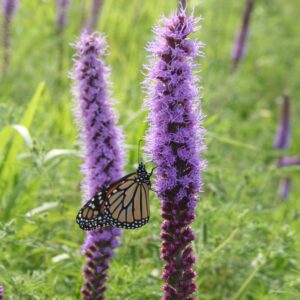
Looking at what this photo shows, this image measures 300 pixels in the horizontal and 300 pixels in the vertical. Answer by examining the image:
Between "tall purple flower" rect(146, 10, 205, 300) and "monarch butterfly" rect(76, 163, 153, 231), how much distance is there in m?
0.41

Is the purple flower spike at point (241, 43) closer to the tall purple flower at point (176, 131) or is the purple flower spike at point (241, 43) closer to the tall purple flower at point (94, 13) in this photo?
the tall purple flower at point (94, 13)

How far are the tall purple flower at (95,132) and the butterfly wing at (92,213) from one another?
0.11 m

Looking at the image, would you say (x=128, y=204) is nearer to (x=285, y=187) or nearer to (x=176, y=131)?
(x=176, y=131)

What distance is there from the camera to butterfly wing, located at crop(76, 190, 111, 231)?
3.44 meters

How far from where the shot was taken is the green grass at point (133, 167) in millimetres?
3955

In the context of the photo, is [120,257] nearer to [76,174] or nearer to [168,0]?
[76,174]

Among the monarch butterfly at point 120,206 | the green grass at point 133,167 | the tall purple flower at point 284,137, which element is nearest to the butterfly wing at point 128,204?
the monarch butterfly at point 120,206

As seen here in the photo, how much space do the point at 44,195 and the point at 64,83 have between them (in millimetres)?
3143

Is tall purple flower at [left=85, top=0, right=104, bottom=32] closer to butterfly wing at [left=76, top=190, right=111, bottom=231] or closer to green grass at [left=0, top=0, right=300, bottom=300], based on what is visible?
green grass at [left=0, top=0, right=300, bottom=300]

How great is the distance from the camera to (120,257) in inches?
166

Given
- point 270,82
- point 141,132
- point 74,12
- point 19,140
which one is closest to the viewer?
point 19,140

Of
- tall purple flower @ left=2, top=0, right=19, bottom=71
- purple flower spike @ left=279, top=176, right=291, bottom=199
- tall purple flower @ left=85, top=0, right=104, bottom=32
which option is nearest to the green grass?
purple flower spike @ left=279, top=176, right=291, bottom=199

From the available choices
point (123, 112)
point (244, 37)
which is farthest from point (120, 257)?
point (244, 37)

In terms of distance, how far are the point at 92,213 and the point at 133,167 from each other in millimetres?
1713
